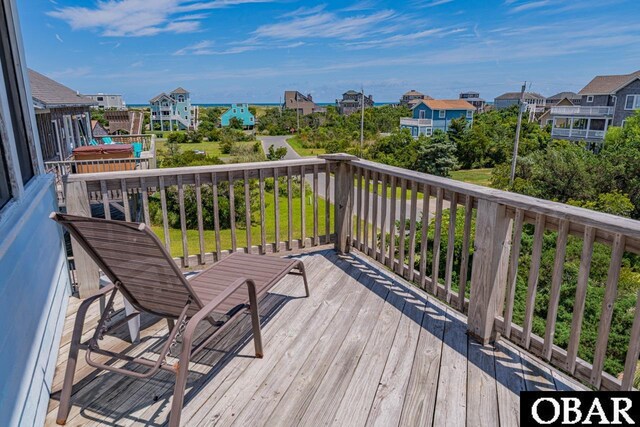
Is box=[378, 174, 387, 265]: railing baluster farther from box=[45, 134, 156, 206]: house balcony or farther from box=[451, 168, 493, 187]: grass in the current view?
box=[451, 168, 493, 187]: grass

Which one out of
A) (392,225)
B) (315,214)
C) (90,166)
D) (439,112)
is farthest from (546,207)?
(439,112)

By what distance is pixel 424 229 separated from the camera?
3.07 metres

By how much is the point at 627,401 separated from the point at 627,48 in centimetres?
6085

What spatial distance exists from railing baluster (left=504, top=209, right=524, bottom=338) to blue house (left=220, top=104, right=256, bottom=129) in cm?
6588

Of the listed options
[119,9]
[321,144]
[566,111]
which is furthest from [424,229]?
[566,111]

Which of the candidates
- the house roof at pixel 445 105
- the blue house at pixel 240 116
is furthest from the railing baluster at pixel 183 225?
the blue house at pixel 240 116

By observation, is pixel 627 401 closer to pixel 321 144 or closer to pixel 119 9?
pixel 119 9

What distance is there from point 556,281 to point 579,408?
25.0 inches

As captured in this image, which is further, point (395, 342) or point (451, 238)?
point (451, 238)

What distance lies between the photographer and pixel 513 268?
7.84 ft

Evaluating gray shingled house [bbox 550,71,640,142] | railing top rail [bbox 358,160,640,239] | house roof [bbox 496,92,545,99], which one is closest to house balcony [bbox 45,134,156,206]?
railing top rail [bbox 358,160,640,239]

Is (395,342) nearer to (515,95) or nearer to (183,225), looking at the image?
(183,225)

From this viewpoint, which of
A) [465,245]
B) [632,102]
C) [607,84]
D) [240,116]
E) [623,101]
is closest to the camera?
[465,245]

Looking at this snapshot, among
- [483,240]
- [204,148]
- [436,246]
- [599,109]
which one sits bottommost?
[204,148]
